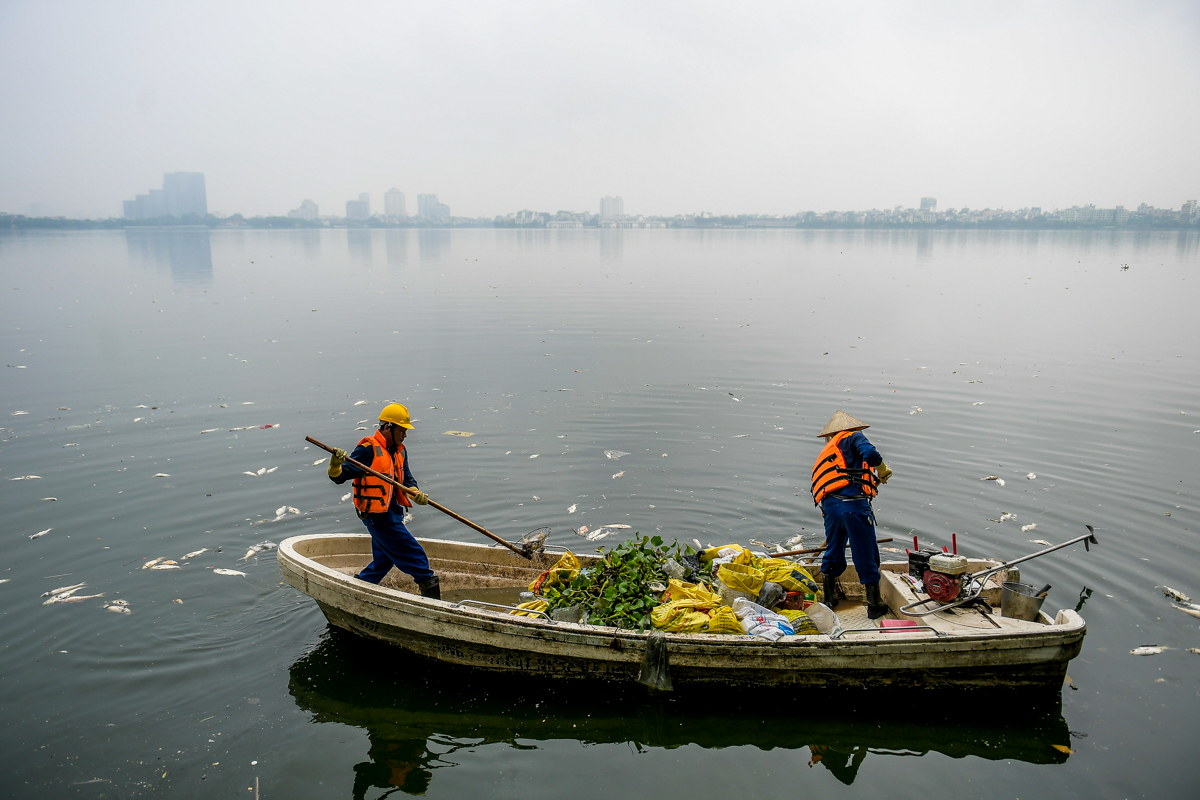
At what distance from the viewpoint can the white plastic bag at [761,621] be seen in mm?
6559

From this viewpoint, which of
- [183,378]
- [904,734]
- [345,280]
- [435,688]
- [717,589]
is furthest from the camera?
[345,280]

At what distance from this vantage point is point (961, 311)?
29.5 m

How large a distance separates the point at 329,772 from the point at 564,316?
73.2 feet

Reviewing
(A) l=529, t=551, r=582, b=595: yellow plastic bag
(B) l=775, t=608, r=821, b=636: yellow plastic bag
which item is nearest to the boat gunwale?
(B) l=775, t=608, r=821, b=636: yellow plastic bag

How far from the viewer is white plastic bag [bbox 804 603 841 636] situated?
23.0 ft

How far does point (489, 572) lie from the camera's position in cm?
851

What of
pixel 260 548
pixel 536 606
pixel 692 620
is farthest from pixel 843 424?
pixel 260 548

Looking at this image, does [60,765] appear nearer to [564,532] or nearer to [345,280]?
[564,532]

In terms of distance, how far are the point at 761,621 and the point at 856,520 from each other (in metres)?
1.44

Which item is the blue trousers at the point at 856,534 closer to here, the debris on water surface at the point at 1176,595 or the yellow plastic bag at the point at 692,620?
the yellow plastic bag at the point at 692,620

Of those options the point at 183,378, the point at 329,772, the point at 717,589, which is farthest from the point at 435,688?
the point at 183,378

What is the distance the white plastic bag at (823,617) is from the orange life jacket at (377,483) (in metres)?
4.17

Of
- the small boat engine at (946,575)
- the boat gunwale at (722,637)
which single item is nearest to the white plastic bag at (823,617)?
the boat gunwale at (722,637)

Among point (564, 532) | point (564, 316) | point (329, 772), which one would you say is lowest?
point (329, 772)
